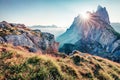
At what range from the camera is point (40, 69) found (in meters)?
24.6

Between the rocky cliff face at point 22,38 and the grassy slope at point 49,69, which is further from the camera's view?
the rocky cliff face at point 22,38

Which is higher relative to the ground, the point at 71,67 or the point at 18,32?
the point at 71,67

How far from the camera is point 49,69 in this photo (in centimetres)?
2492

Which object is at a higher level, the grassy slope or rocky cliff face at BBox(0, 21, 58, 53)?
the grassy slope

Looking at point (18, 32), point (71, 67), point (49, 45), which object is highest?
point (71, 67)

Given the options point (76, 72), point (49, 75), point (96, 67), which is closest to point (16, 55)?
point (49, 75)

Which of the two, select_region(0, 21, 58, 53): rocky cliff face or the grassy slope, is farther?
select_region(0, 21, 58, 53): rocky cliff face

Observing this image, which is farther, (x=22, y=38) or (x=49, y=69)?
(x=22, y=38)

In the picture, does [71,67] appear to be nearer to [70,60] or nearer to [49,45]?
[70,60]

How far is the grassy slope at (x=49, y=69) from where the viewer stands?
23.8 m

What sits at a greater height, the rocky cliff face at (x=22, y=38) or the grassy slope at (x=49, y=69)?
the grassy slope at (x=49, y=69)

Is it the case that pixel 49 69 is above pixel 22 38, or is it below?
above

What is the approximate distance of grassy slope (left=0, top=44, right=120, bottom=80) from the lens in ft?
77.9

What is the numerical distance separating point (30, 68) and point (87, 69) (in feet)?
24.7
